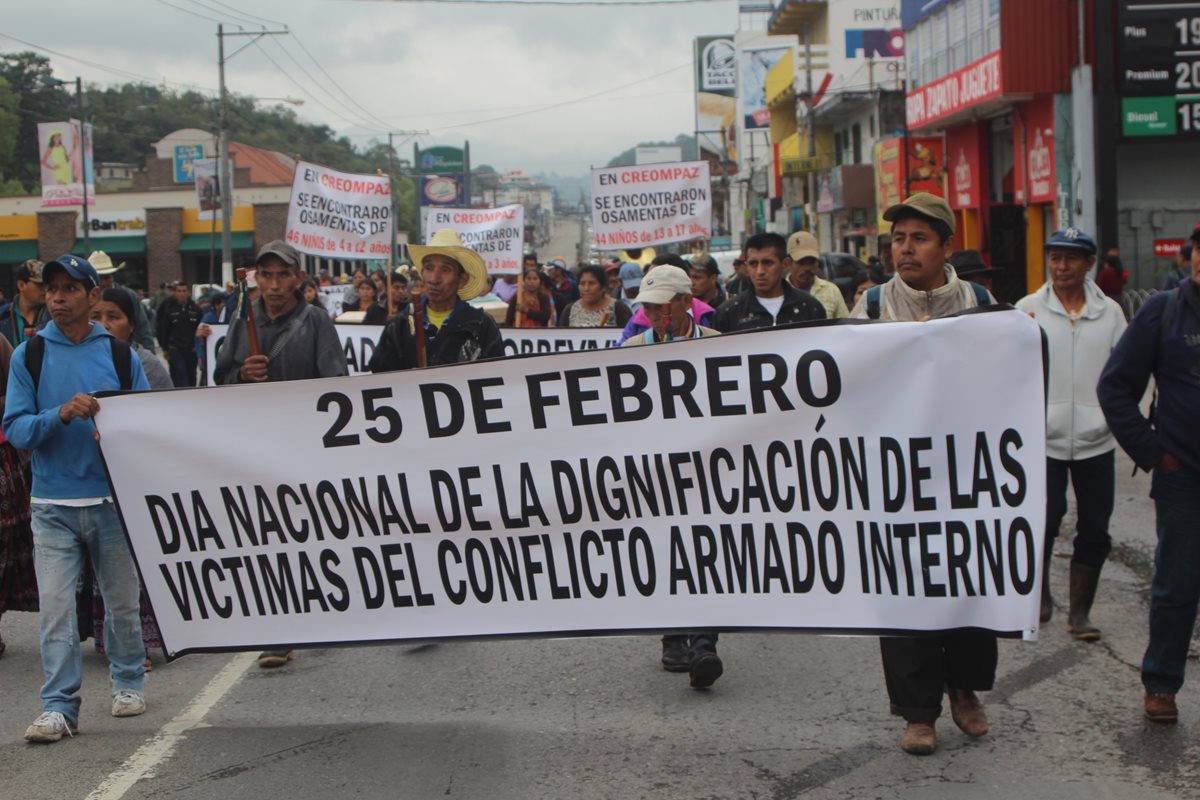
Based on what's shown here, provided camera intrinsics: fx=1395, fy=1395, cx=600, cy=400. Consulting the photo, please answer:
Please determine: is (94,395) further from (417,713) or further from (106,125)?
(106,125)

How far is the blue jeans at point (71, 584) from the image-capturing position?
5.56 metres

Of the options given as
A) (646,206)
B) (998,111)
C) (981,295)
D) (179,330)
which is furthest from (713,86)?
(981,295)

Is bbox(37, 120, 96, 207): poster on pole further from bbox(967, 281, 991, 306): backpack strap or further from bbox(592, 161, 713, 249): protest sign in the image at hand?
bbox(967, 281, 991, 306): backpack strap

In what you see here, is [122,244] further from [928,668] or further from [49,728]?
[928,668]

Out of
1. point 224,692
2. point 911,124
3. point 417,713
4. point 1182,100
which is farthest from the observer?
point 911,124

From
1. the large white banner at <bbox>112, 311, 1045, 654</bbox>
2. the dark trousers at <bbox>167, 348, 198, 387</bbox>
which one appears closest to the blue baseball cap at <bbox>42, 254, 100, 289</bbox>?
the large white banner at <bbox>112, 311, 1045, 654</bbox>

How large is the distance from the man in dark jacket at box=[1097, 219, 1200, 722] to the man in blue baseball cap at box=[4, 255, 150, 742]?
398 centimetres

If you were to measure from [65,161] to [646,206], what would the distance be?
43406 mm

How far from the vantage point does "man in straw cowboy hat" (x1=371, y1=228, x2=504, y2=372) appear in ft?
23.1

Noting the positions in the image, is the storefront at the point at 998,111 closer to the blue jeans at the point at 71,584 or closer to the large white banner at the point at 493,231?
the large white banner at the point at 493,231

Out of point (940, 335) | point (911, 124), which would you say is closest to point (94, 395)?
point (940, 335)

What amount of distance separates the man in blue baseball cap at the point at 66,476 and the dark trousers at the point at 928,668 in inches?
121

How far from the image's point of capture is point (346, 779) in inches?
197

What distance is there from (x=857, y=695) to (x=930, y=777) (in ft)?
3.47
